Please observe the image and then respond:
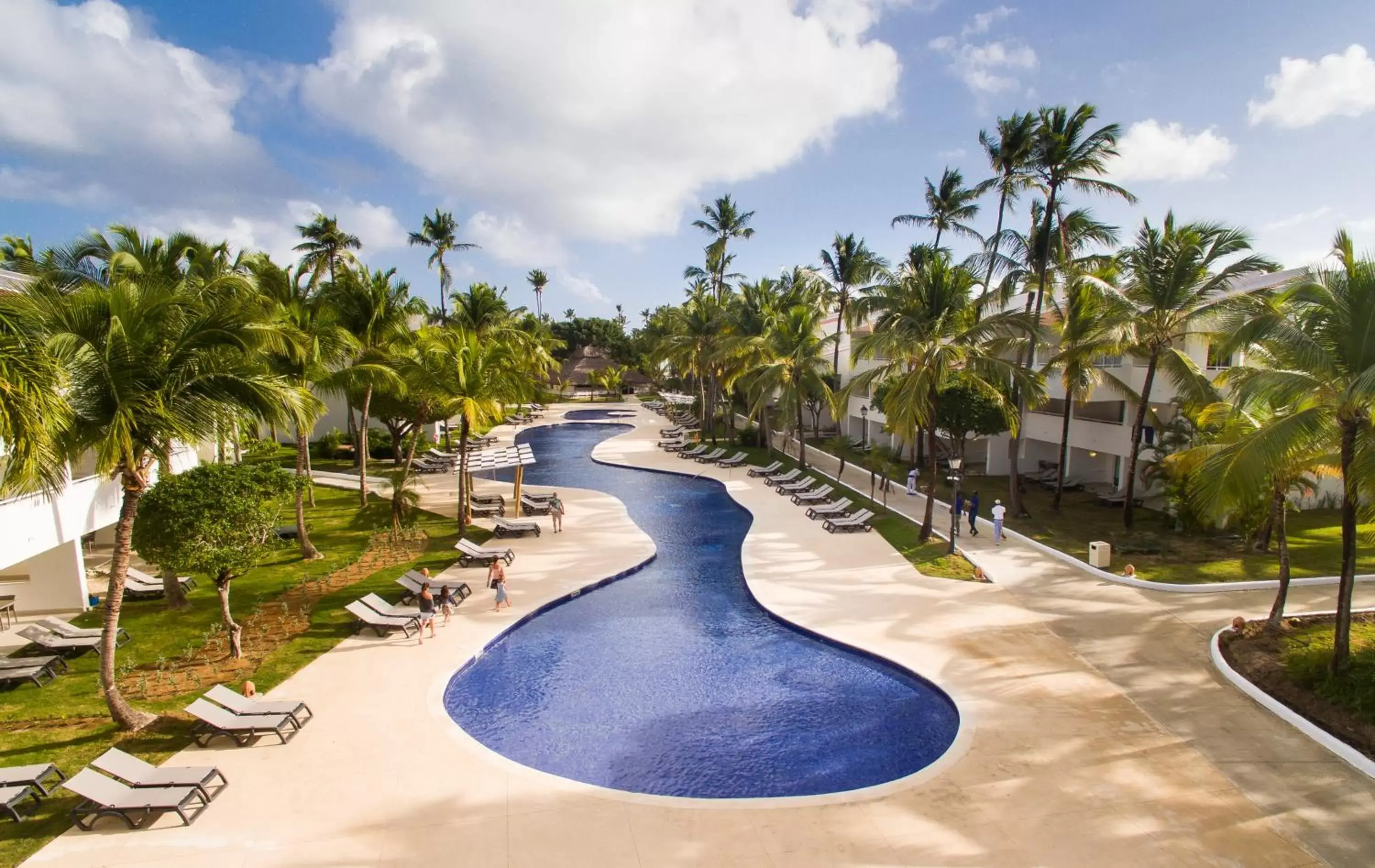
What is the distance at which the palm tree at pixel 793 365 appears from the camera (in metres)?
32.2

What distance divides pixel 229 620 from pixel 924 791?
12181 millimetres

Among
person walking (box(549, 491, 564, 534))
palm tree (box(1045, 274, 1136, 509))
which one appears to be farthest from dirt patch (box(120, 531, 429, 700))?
palm tree (box(1045, 274, 1136, 509))

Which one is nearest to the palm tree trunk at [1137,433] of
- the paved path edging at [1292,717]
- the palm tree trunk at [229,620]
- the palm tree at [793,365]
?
the paved path edging at [1292,717]

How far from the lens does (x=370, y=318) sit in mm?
23578

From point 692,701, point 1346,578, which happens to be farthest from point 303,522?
point 1346,578

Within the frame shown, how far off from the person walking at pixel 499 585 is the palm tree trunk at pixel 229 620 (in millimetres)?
4830

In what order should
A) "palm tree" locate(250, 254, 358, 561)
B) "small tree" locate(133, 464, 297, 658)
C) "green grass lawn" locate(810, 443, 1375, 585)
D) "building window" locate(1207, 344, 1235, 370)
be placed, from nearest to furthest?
1. "small tree" locate(133, 464, 297, 658)
2. "green grass lawn" locate(810, 443, 1375, 585)
3. "palm tree" locate(250, 254, 358, 561)
4. "building window" locate(1207, 344, 1235, 370)

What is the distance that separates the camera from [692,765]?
10.2 m

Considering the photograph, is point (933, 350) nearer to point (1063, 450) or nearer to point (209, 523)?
point (1063, 450)

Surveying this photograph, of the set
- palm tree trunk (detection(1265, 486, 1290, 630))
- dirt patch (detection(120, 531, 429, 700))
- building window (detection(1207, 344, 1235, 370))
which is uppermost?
building window (detection(1207, 344, 1235, 370))

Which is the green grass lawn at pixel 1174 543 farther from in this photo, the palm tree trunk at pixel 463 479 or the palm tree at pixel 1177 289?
the palm tree trunk at pixel 463 479

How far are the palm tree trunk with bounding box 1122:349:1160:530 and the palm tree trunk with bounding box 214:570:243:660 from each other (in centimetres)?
2307

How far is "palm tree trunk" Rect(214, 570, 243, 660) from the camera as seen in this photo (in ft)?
42.0

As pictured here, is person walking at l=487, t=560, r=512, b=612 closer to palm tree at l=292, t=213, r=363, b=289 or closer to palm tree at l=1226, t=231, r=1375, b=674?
palm tree at l=1226, t=231, r=1375, b=674
